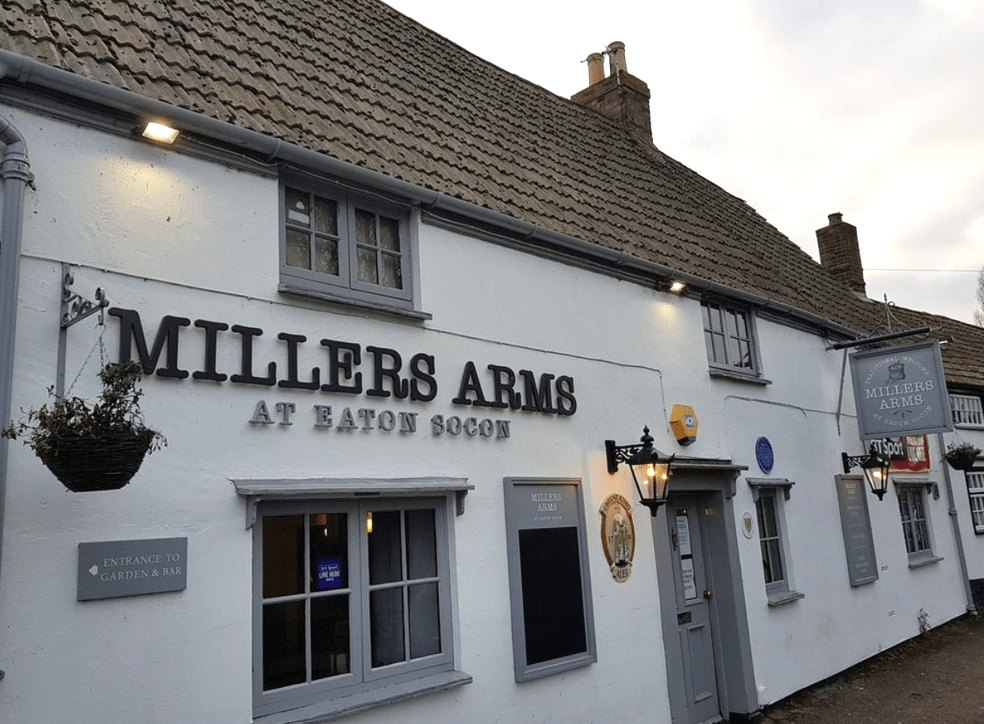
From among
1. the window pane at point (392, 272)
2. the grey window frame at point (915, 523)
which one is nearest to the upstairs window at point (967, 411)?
the grey window frame at point (915, 523)

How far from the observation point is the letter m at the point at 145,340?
4754 mm

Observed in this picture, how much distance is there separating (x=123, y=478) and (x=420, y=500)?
99.5 inches

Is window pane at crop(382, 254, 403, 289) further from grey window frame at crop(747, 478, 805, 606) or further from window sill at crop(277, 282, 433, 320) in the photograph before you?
grey window frame at crop(747, 478, 805, 606)

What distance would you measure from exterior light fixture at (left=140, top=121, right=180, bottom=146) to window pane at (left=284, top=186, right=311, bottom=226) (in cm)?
99

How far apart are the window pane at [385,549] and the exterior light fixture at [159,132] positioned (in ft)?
9.66

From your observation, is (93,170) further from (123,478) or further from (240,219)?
(123,478)

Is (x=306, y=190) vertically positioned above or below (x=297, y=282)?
above

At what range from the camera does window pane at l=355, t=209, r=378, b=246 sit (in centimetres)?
645

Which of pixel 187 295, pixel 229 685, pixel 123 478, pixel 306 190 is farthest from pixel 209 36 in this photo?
pixel 229 685

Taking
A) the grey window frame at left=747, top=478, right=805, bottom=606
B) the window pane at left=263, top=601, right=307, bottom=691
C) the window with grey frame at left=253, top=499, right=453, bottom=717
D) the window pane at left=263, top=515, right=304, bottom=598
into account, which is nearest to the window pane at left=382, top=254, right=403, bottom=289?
the window with grey frame at left=253, top=499, right=453, bottom=717

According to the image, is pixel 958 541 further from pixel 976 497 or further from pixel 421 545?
pixel 421 545

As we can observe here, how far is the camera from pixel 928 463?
567 inches

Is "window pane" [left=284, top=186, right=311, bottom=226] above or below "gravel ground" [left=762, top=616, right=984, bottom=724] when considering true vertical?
above

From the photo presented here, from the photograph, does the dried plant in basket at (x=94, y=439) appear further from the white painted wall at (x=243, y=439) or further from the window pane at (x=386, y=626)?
the window pane at (x=386, y=626)
